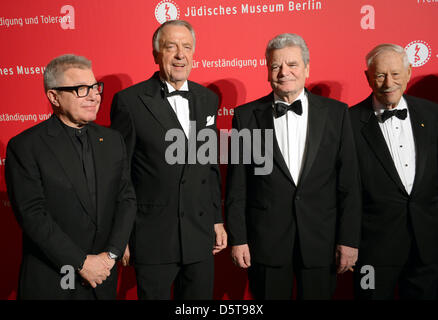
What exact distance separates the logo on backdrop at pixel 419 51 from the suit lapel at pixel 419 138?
700mm

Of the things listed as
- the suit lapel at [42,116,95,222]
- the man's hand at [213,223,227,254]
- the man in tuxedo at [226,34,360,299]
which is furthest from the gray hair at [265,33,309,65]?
the suit lapel at [42,116,95,222]

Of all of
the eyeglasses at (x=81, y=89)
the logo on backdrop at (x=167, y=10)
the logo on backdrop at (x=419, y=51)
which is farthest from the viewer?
the logo on backdrop at (x=167, y=10)

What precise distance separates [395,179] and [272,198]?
77 centimetres

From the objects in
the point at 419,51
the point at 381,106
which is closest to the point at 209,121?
the point at 381,106

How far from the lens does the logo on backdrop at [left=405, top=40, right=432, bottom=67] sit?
319 centimetres

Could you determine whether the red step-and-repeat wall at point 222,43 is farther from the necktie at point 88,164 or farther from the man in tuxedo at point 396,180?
the necktie at point 88,164

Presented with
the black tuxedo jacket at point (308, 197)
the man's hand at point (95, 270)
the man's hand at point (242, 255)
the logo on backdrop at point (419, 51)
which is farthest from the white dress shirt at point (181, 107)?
the logo on backdrop at point (419, 51)

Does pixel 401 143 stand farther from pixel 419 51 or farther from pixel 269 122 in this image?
pixel 419 51

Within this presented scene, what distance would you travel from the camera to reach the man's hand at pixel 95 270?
214cm

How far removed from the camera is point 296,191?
2420mm

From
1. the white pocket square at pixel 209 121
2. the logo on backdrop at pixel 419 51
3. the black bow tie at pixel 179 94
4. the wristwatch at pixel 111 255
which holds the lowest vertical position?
the wristwatch at pixel 111 255

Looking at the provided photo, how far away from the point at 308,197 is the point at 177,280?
1.00 metres

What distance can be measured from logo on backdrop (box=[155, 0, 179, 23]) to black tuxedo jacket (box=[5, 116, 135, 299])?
58.2 inches

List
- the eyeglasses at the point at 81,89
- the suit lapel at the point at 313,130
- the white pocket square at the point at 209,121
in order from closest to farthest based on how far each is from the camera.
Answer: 1. the eyeglasses at the point at 81,89
2. the suit lapel at the point at 313,130
3. the white pocket square at the point at 209,121
